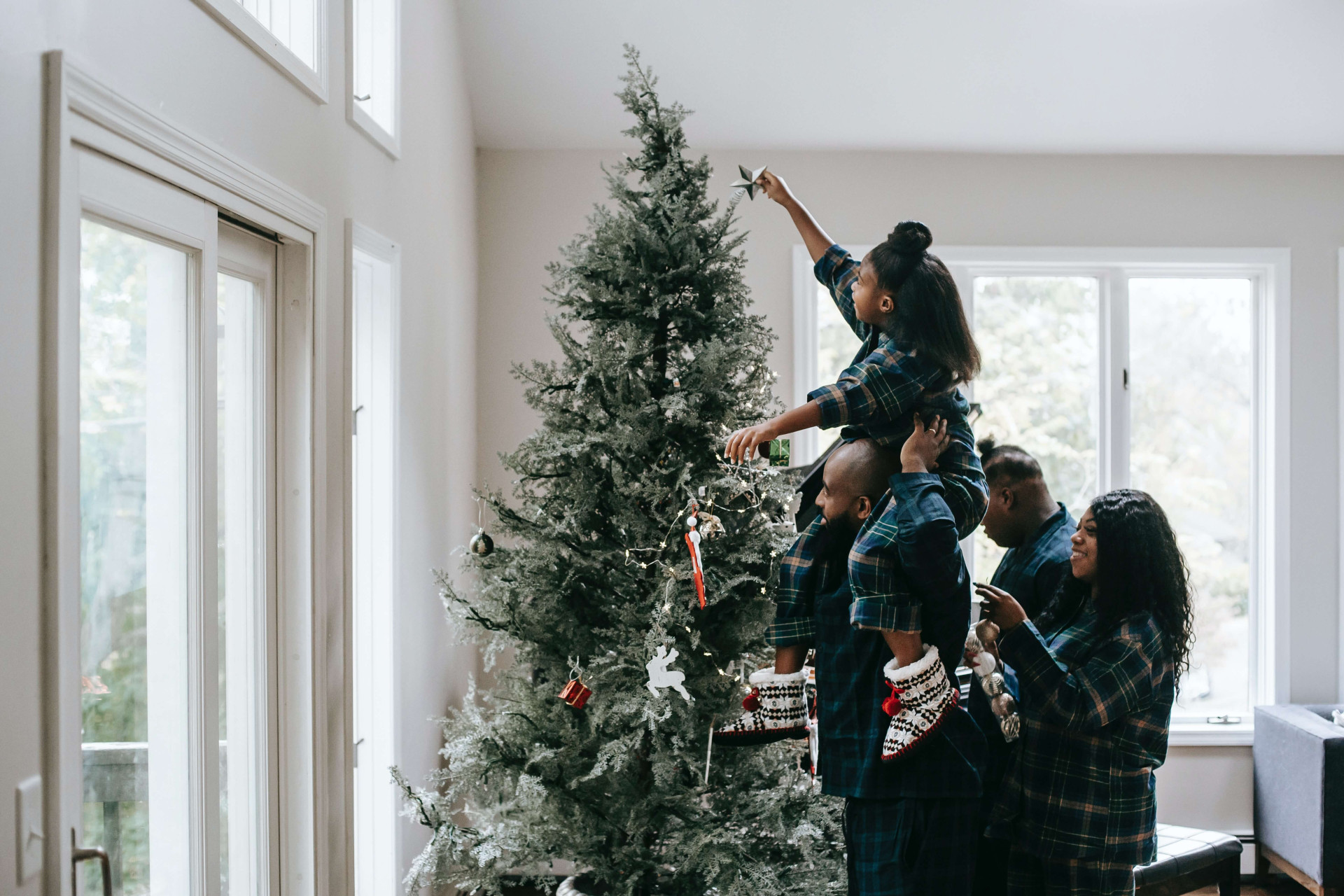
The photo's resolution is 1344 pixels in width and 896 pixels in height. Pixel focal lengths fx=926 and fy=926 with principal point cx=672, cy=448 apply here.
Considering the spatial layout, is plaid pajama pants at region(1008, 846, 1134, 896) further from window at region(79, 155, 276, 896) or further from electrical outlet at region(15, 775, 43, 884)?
electrical outlet at region(15, 775, 43, 884)

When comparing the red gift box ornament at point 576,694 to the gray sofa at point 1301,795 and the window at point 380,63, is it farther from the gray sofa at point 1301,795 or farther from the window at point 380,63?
the gray sofa at point 1301,795

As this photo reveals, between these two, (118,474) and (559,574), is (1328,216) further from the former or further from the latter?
(118,474)

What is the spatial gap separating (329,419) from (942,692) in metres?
1.27

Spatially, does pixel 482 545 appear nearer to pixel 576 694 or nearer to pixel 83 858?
pixel 576 694

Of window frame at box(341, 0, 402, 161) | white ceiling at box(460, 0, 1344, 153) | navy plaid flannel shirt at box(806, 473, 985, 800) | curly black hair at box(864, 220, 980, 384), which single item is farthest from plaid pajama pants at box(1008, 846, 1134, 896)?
white ceiling at box(460, 0, 1344, 153)

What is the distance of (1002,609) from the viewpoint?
1741mm

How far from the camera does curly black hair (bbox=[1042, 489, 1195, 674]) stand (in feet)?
5.81

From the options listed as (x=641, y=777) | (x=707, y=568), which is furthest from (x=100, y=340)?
(x=641, y=777)

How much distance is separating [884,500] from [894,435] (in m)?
0.11

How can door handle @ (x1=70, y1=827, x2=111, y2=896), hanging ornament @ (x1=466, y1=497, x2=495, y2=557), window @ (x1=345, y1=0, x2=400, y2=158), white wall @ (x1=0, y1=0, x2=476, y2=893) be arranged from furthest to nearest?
1. window @ (x1=345, y1=0, x2=400, y2=158)
2. hanging ornament @ (x1=466, y1=497, x2=495, y2=557)
3. door handle @ (x1=70, y1=827, x2=111, y2=896)
4. white wall @ (x1=0, y1=0, x2=476, y2=893)

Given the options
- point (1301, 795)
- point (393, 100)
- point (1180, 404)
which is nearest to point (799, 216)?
point (393, 100)

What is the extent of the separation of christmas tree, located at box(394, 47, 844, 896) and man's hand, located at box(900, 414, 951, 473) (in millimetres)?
469

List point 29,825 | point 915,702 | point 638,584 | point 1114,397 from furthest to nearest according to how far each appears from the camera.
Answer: point 1114,397, point 638,584, point 915,702, point 29,825

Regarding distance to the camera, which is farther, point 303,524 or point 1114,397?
point 1114,397
